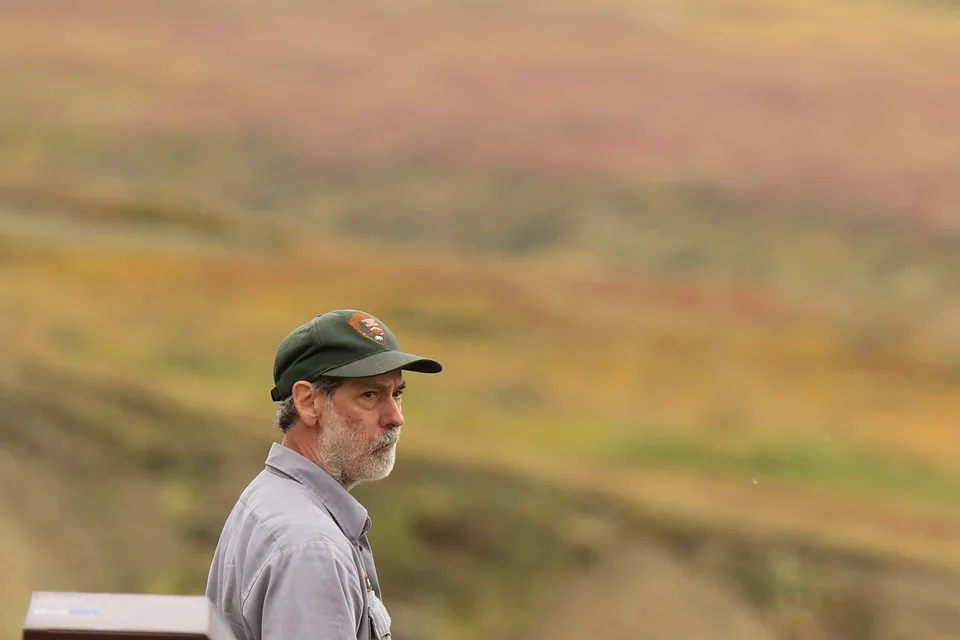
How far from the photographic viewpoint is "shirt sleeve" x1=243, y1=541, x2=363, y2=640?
1.88 meters

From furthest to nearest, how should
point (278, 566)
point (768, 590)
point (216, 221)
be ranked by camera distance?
point (216, 221), point (768, 590), point (278, 566)

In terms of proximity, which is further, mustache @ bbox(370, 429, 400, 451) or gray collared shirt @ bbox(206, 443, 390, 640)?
mustache @ bbox(370, 429, 400, 451)

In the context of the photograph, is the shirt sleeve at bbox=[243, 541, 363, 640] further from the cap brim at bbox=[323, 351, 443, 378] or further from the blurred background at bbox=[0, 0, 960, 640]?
the blurred background at bbox=[0, 0, 960, 640]

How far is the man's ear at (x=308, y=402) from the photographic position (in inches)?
86.3

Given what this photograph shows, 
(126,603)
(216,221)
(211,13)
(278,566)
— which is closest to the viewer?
(126,603)

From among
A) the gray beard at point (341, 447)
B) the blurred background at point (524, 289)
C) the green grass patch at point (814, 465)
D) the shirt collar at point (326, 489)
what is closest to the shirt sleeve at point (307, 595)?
the shirt collar at point (326, 489)

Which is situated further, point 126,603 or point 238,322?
point 238,322

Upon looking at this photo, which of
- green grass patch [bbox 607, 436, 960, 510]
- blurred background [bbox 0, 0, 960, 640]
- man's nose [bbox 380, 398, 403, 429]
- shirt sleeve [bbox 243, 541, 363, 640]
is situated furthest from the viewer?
green grass patch [bbox 607, 436, 960, 510]

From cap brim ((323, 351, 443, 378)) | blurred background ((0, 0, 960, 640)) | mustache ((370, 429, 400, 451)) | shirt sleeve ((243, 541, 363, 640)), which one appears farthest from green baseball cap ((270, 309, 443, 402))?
blurred background ((0, 0, 960, 640))

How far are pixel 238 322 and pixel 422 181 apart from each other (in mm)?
1713

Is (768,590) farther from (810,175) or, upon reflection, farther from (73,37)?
(73,37)

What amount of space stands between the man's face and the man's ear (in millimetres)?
12

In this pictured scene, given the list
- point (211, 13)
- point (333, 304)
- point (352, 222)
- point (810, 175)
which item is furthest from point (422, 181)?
point (810, 175)

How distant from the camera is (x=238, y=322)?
8.18 meters
